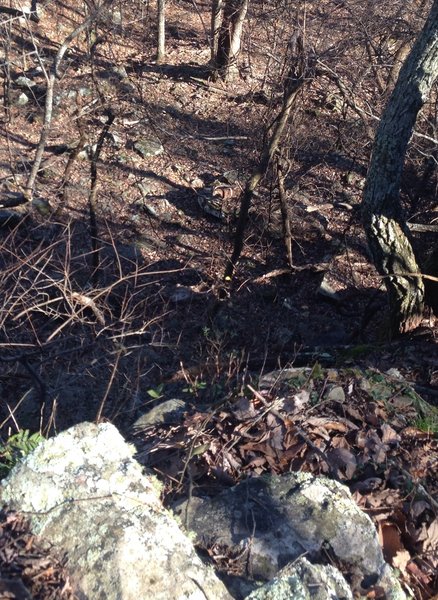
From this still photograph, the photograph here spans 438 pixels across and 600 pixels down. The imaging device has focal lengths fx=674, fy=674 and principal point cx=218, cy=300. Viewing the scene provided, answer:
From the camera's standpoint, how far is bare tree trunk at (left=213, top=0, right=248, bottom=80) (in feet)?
37.1

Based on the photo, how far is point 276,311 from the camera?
1007 centimetres

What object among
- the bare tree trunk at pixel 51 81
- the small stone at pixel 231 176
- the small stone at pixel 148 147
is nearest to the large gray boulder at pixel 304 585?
the bare tree trunk at pixel 51 81

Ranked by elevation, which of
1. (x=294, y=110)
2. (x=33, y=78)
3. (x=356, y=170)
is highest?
(x=294, y=110)

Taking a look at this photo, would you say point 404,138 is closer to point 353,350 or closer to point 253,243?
point 353,350

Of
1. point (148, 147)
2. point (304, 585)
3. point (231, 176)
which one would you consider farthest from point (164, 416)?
point (148, 147)

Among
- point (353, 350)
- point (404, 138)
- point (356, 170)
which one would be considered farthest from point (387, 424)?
point (356, 170)

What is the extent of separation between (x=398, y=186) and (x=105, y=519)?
4.86 metres

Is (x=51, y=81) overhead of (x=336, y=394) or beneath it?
overhead

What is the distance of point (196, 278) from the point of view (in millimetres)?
10703

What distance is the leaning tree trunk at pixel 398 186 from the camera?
6.00m

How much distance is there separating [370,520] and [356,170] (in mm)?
10737

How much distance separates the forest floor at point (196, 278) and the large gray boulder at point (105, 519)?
0.48 m

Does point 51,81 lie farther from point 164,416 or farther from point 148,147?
point 164,416

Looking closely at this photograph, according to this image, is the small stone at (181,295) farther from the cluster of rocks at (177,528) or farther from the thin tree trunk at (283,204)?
the cluster of rocks at (177,528)
